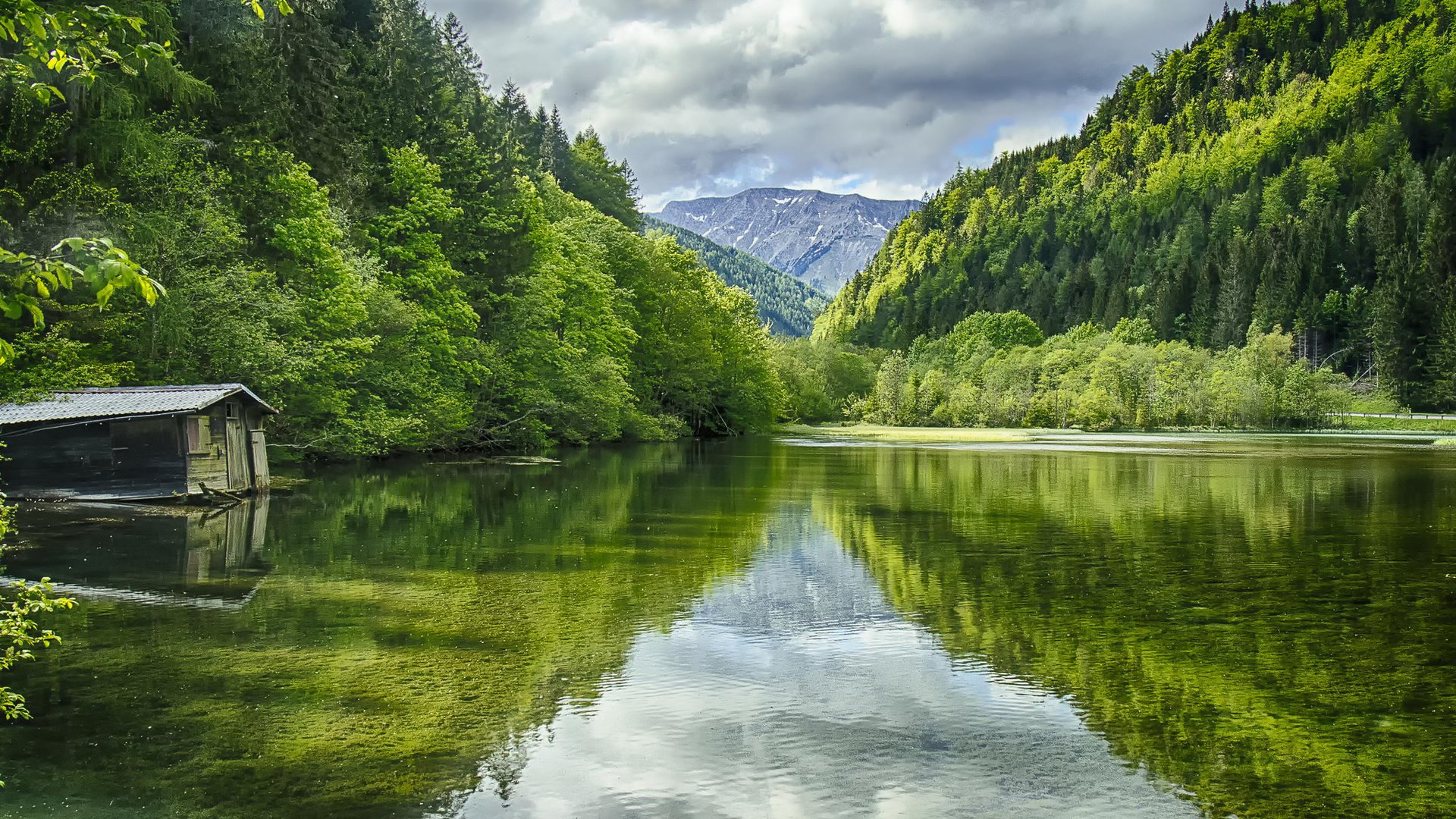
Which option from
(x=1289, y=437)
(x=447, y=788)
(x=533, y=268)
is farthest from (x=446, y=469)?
(x=1289, y=437)

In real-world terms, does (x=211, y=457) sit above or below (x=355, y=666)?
above

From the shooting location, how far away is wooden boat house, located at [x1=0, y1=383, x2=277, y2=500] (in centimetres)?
2625

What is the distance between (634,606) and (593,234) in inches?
2178

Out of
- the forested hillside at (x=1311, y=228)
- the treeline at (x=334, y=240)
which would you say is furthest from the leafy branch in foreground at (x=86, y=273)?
the forested hillside at (x=1311, y=228)

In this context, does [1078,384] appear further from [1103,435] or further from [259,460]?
[259,460]

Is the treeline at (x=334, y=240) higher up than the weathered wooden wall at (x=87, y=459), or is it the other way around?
the treeline at (x=334, y=240)

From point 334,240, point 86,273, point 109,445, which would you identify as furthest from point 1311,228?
point 86,273

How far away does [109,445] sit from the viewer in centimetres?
2670

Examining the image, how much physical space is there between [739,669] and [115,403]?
2180 cm

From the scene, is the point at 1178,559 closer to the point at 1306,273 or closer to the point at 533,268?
the point at 533,268

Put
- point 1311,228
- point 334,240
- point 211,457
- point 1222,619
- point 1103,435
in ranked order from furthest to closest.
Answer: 1. point 1311,228
2. point 1103,435
3. point 334,240
4. point 211,457
5. point 1222,619

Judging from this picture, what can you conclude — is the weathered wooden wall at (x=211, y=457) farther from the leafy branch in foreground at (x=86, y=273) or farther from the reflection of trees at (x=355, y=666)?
the leafy branch in foreground at (x=86, y=273)

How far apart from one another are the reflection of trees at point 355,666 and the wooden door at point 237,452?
6932 mm

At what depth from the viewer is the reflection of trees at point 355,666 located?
759 cm
